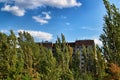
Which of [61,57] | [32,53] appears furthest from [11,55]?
[61,57]

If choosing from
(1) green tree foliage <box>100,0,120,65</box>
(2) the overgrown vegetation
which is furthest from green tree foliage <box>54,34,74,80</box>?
(1) green tree foliage <box>100,0,120,65</box>

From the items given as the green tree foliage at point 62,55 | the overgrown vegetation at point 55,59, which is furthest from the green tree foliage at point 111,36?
the green tree foliage at point 62,55

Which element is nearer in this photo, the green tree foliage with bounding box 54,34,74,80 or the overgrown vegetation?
the overgrown vegetation

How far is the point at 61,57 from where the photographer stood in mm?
74688

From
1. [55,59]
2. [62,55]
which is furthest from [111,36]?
[62,55]

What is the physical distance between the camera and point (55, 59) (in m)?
56.5

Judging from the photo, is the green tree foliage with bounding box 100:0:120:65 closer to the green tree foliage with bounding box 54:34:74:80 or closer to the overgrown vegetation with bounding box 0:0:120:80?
the overgrown vegetation with bounding box 0:0:120:80

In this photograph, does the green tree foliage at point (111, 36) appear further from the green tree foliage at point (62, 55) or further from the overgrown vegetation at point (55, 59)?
the green tree foliage at point (62, 55)

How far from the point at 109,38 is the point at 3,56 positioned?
85.2 feet

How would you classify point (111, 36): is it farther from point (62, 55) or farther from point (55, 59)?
point (62, 55)

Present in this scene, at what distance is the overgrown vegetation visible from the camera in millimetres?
32375

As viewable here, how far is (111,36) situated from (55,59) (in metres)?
24.8

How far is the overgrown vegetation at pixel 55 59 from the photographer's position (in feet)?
106

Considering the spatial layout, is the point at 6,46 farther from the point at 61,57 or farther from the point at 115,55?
the point at 115,55
